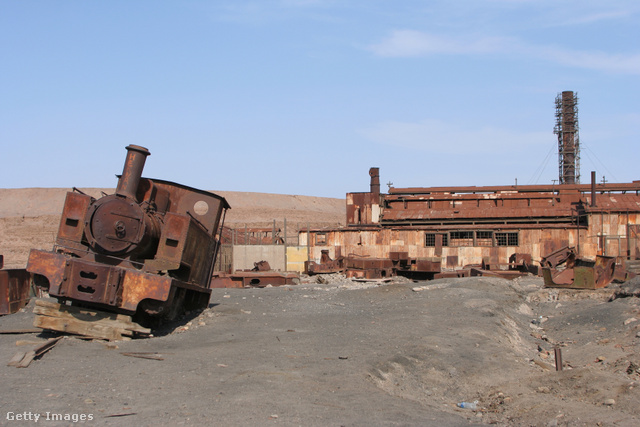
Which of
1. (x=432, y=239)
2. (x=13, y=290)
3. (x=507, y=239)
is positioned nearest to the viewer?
(x=13, y=290)

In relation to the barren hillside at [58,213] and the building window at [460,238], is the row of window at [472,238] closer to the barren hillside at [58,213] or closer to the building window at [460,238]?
the building window at [460,238]

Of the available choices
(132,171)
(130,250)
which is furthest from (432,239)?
(130,250)

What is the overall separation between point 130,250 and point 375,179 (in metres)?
33.4

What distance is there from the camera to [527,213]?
3816 cm

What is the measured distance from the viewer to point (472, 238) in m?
36.6

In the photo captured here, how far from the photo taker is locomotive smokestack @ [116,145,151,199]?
11.7 meters

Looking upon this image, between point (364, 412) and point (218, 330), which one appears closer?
point (364, 412)

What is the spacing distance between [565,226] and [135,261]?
29582mm

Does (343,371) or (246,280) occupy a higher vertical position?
(246,280)

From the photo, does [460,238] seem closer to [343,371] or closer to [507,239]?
[507,239]

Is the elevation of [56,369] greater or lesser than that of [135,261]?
lesser

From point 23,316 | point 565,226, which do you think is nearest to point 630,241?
point 565,226

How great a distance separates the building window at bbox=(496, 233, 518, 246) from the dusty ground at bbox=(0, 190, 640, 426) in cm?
1974

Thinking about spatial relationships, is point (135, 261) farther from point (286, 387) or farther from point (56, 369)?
point (286, 387)
